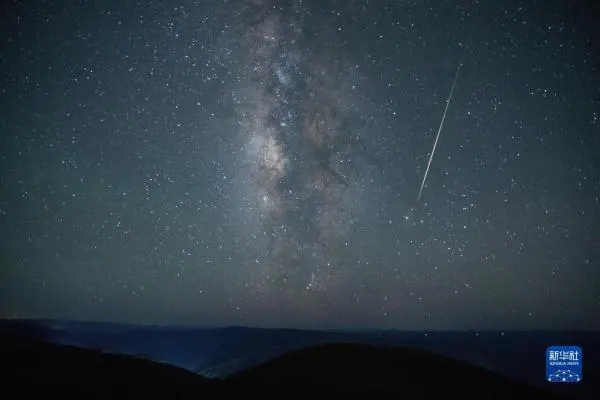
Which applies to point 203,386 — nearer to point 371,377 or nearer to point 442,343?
point 371,377

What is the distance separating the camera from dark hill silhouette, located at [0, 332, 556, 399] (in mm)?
9914

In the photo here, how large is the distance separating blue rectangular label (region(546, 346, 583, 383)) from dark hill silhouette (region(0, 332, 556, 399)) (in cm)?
160

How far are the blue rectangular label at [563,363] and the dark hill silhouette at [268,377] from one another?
62.8 inches

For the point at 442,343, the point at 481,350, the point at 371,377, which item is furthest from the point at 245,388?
the point at 442,343

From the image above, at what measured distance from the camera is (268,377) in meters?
14.1

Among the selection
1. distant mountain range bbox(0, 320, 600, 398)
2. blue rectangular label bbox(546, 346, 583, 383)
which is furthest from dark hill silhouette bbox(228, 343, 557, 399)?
distant mountain range bbox(0, 320, 600, 398)

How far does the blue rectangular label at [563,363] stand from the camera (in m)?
11.6

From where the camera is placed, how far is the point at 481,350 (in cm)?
10912

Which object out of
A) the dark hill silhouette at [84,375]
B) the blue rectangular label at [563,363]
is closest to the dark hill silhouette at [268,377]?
the dark hill silhouette at [84,375]

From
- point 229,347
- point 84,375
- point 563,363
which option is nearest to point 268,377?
point 84,375

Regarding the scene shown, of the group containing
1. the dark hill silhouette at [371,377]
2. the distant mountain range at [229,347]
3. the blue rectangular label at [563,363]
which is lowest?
the distant mountain range at [229,347]

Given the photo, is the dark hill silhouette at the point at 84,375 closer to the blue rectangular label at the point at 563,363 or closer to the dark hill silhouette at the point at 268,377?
the dark hill silhouette at the point at 268,377

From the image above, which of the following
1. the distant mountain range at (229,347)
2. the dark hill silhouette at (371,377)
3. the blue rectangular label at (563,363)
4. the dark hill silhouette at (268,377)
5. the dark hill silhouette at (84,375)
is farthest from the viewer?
the distant mountain range at (229,347)

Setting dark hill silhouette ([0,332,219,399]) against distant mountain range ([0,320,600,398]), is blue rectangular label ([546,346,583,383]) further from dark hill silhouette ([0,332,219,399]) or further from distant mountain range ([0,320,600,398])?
distant mountain range ([0,320,600,398])
